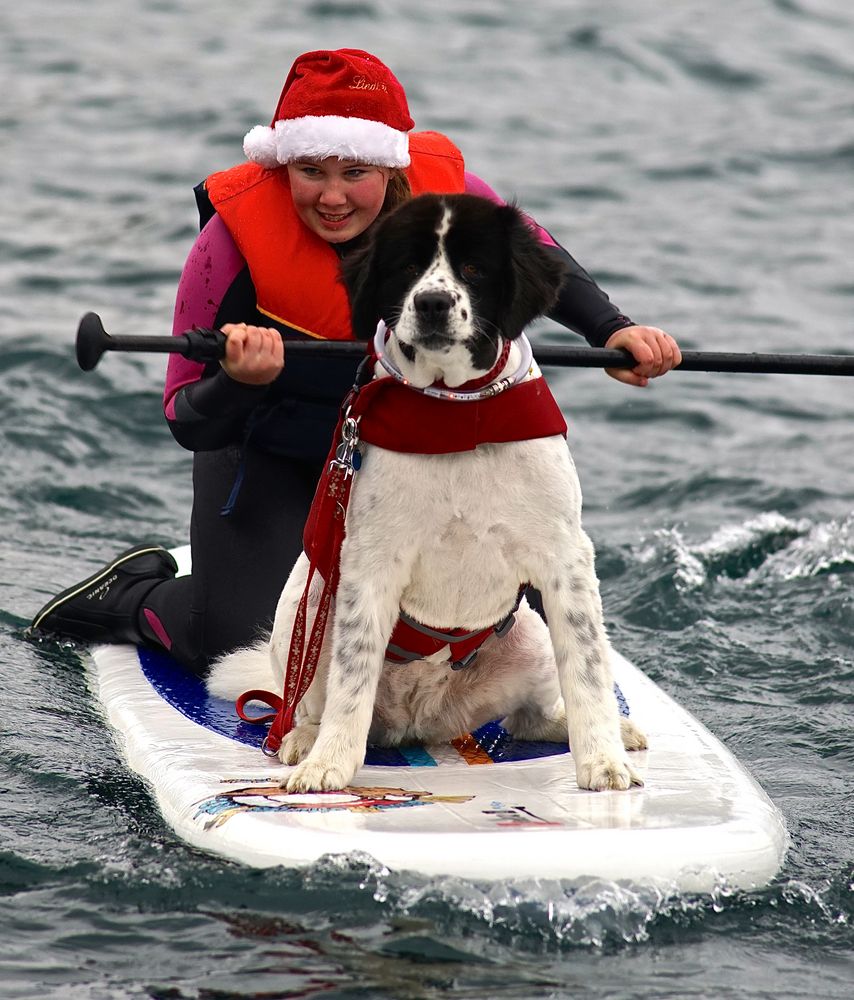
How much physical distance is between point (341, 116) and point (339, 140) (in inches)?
3.4

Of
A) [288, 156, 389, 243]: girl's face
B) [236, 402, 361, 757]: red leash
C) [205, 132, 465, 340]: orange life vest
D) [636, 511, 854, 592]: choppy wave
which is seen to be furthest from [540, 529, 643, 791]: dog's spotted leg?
[636, 511, 854, 592]: choppy wave

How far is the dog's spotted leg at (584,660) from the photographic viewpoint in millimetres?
3666

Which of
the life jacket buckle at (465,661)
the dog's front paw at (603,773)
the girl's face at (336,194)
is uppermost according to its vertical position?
the girl's face at (336,194)

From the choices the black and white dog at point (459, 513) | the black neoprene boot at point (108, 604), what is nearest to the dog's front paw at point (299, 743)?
the black and white dog at point (459, 513)

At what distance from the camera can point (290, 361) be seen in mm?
4582

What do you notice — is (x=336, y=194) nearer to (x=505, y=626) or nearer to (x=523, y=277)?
(x=523, y=277)

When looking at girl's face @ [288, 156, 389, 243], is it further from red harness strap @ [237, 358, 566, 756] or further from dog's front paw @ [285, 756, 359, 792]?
dog's front paw @ [285, 756, 359, 792]

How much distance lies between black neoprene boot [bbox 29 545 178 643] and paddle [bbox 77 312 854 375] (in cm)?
147

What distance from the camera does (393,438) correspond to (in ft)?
12.1

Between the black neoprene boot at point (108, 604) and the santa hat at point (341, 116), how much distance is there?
1.70m

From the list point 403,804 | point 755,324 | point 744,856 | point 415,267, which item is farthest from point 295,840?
point 755,324

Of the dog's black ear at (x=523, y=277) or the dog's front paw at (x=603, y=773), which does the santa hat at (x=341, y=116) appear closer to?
the dog's black ear at (x=523, y=277)

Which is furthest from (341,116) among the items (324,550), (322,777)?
(322,777)

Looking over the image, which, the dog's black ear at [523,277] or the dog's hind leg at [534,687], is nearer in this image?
the dog's black ear at [523,277]
